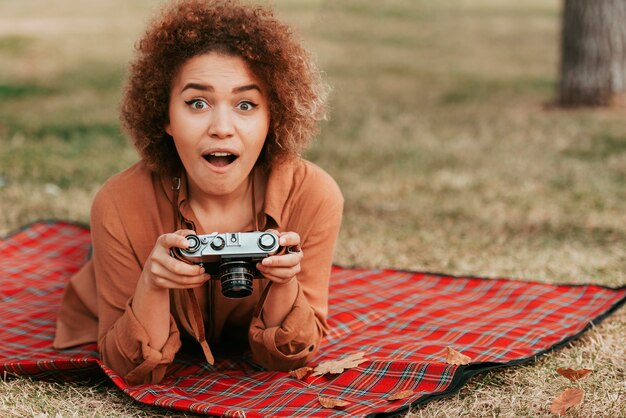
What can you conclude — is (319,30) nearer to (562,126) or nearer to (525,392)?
(562,126)

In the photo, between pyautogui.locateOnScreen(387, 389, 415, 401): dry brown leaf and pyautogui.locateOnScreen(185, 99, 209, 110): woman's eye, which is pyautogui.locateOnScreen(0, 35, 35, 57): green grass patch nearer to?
pyautogui.locateOnScreen(185, 99, 209, 110): woman's eye

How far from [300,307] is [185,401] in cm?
47

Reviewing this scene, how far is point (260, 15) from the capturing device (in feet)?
9.32

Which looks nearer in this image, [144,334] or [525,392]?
[144,334]

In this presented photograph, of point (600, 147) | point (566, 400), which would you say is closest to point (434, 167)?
point (600, 147)

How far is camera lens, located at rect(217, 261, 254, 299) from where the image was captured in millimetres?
2477

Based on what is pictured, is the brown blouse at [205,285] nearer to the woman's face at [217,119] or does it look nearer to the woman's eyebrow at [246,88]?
the woman's face at [217,119]

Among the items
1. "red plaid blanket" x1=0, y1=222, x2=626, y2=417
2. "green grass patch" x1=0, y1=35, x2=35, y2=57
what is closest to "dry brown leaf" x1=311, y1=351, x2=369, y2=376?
"red plaid blanket" x1=0, y1=222, x2=626, y2=417

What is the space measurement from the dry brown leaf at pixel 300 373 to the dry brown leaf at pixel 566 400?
82 centimetres

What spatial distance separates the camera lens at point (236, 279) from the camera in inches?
97.5

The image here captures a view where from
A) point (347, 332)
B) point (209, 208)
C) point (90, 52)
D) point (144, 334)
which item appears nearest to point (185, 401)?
point (144, 334)

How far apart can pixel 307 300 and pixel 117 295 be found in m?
0.64

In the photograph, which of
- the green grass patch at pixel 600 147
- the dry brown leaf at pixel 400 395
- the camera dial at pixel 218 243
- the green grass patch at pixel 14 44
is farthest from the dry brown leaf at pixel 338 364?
the green grass patch at pixel 14 44

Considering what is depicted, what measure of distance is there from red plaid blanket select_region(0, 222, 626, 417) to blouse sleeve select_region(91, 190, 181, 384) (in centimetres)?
5
